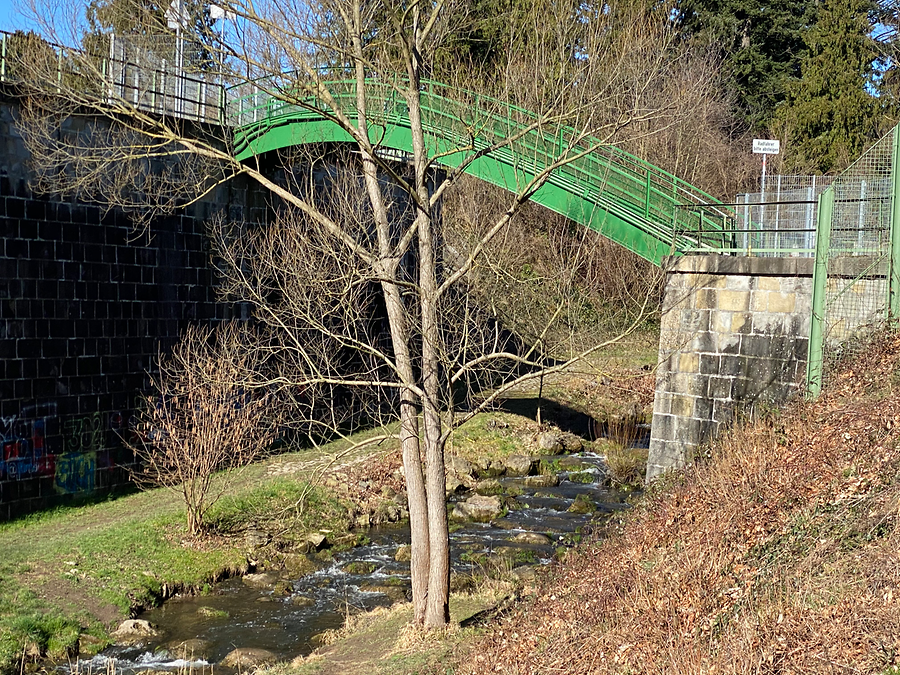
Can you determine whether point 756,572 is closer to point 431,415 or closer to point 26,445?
point 431,415

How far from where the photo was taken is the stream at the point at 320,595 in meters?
12.7

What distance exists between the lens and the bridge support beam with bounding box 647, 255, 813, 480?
14.4 metres

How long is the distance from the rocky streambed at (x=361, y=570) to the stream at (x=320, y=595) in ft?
0.05

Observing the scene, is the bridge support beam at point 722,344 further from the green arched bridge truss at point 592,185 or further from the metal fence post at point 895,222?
the metal fence post at point 895,222

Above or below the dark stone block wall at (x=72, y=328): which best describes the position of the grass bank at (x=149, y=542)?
below

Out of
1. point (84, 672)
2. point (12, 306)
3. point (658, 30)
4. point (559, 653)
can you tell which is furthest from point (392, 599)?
point (658, 30)

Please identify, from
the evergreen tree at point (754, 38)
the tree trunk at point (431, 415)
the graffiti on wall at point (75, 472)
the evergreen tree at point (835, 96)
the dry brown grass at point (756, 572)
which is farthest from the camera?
the evergreen tree at point (754, 38)

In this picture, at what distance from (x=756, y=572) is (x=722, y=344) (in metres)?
7.72

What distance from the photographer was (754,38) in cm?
4069

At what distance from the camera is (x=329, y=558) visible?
1667cm

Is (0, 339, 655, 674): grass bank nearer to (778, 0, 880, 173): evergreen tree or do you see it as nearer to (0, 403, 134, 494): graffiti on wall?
(0, 403, 134, 494): graffiti on wall

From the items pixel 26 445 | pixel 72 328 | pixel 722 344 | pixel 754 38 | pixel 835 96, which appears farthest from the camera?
pixel 754 38

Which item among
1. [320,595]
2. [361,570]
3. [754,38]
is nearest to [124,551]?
[320,595]

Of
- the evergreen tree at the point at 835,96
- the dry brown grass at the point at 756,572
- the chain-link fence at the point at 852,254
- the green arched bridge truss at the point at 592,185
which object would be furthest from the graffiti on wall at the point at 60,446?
the evergreen tree at the point at 835,96
